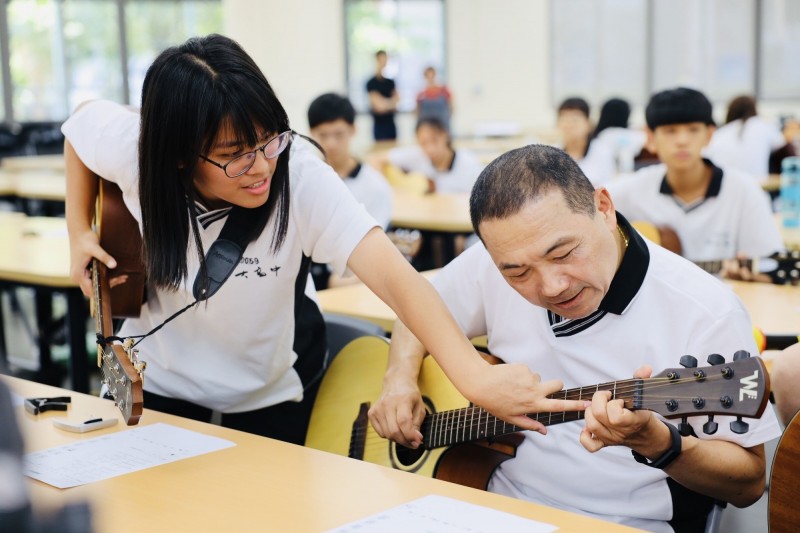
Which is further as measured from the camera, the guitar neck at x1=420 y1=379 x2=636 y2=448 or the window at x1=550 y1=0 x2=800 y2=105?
the window at x1=550 y1=0 x2=800 y2=105

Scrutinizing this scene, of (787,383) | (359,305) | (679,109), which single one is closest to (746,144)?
(679,109)

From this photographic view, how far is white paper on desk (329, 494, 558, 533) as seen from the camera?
3.95 ft

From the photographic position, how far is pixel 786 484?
147 cm

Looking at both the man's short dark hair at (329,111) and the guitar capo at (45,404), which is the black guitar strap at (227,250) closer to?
the guitar capo at (45,404)

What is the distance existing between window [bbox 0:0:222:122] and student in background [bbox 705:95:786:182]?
281 inches

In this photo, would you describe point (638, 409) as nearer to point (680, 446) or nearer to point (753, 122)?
point (680, 446)

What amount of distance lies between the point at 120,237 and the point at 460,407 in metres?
0.80

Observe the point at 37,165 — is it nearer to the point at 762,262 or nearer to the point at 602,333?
the point at 762,262

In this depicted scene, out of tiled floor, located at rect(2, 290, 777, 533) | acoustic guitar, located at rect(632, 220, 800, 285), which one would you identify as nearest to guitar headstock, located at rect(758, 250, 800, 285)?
acoustic guitar, located at rect(632, 220, 800, 285)

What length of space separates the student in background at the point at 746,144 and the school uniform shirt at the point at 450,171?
1.66m

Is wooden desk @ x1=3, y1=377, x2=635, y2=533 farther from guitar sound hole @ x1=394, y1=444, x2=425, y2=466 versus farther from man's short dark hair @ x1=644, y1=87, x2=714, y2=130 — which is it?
man's short dark hair @ x1=644, y1=87, x2=714, y2=130

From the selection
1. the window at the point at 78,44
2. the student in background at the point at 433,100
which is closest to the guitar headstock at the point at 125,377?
the window at the point at 78,44

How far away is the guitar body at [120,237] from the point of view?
1.94 metres

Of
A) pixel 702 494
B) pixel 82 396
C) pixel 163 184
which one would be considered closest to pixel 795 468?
pixel 702 494
